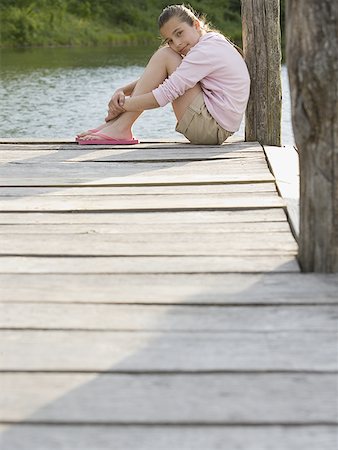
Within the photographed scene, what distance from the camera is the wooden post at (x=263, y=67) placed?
4.78m

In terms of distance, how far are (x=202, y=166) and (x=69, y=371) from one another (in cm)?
230

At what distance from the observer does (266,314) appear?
207cm

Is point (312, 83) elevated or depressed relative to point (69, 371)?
elevated

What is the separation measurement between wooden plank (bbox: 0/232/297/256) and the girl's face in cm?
198

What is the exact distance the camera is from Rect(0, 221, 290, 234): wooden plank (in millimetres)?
2830

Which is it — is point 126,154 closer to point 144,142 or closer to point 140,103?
point 140,103

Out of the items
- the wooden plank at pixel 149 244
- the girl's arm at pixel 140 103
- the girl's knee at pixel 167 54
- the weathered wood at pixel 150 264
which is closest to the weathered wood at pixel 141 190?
the wooden plank at pixel 149 244

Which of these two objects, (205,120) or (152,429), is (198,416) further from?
(205,120)

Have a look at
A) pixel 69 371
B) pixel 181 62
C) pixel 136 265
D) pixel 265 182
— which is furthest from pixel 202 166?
pixel 69 371

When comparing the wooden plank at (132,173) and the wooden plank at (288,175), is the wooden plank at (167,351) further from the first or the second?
the wooden plank at (132,173)

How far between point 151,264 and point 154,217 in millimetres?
561

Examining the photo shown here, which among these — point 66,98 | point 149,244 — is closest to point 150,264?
point 149,244

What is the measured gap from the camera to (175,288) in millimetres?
2270

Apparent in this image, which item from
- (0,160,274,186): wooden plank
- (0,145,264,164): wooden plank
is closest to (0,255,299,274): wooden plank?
(0,160,274,186): wooden plank
